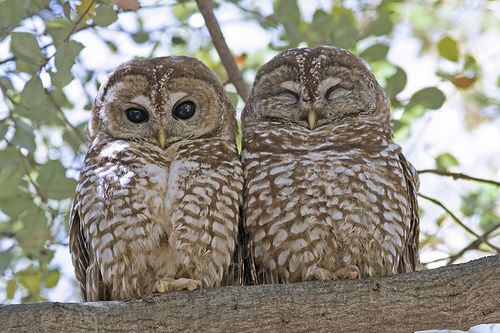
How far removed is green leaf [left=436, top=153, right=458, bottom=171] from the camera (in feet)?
16.0

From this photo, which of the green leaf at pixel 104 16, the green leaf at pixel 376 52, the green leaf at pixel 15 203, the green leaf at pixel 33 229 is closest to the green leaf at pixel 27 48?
the green leaf at pixel 104 16

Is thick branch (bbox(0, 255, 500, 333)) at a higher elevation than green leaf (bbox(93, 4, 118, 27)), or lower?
lower

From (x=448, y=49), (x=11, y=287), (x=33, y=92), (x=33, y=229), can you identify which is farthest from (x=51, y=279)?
(x=448, y=49)

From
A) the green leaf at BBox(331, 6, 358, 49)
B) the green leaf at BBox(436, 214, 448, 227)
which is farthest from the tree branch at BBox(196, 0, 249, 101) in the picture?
the green leaf at BBox(436, 214, 448, 227)

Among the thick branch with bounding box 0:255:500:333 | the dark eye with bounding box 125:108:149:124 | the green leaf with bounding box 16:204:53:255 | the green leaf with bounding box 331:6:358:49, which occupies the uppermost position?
the green leaf with bounding box 331:6:358:49

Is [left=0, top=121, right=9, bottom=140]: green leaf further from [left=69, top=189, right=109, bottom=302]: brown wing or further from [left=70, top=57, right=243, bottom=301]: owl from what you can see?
[left=69, top=189, right=109, bottom=302]: brown wing

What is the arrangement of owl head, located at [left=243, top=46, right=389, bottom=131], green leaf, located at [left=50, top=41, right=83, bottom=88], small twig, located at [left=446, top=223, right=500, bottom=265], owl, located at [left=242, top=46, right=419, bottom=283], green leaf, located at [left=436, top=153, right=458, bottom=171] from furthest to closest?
1. green leaf, located at [left=436, top=153, right=458, bottom=171]
2. small twig, located at [left=446, top=223, right=500, bottom=265]
3. owl head, located at [left=243, top=46, right=389, bottom=131]
4. green leaf, located at [left=50, top=41, right=83, bottom=88]
5. owl, located at [left=242, top=46, right=419, bottom=283]

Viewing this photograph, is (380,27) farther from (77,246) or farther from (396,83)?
(77,246)

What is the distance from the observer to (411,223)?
3.99 meters

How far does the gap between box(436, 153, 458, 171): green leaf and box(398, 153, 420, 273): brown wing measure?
3.01 ft

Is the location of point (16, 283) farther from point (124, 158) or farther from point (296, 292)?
point (296, 292)

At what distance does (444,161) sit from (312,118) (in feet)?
4.14

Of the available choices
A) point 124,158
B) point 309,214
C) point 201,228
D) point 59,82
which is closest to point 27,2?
point 59,82

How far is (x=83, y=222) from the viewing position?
3705 millimetres
